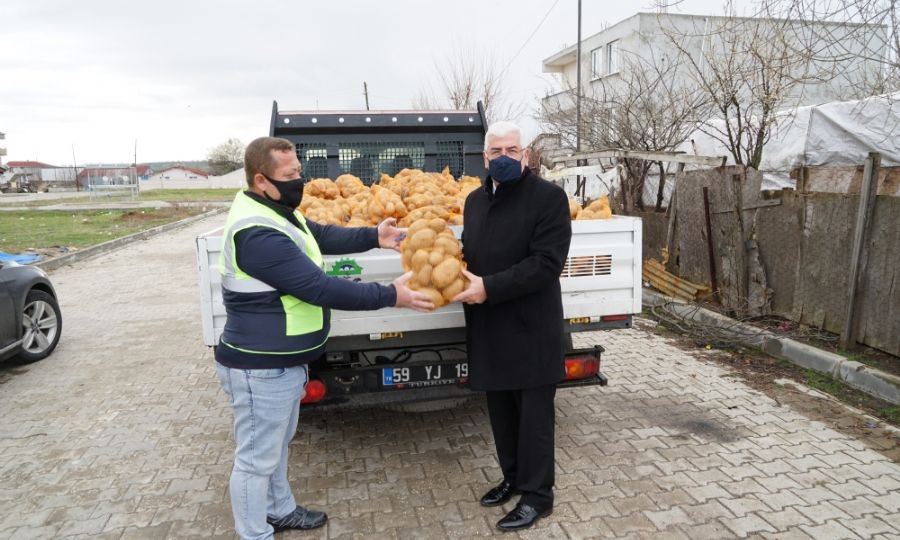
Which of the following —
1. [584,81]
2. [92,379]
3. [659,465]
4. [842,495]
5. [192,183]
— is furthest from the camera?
[192,183]

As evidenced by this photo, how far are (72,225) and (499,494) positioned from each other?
22998 millimetres

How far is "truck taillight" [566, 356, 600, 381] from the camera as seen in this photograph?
401 centimetres

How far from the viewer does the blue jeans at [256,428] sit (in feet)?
8.91

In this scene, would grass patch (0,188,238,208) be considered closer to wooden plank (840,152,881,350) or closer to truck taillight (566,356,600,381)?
truck taillight (566,356,600,381)

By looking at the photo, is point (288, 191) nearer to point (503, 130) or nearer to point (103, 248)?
point (503, 130)

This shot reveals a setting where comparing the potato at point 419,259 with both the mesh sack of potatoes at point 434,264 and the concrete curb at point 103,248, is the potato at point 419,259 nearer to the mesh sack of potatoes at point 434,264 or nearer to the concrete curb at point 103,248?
the mesh sack of potatoes at point 434,264

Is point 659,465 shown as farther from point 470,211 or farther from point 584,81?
point 584,81

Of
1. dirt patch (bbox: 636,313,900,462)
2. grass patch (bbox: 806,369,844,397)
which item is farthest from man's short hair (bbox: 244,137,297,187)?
grass patch (bbox: 806,369,844,397)

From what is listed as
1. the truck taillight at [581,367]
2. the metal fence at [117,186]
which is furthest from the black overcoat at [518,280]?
the metal fence at [117,186]

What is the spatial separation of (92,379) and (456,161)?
169 inches

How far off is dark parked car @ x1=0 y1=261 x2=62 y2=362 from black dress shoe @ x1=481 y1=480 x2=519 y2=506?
4985 millimetres

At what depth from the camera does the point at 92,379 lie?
19.3ft

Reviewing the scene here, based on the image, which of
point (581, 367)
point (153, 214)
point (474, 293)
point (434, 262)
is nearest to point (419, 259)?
point (434, 262)

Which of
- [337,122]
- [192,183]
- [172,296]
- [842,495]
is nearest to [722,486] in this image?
[842,495]
